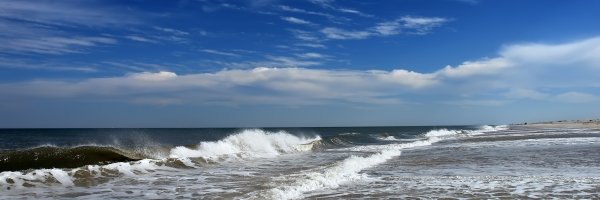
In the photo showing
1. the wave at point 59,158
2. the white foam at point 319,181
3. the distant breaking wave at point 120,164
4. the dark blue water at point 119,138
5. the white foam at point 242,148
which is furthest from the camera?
the dark blue water at point 119,138

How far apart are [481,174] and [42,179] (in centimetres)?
1138

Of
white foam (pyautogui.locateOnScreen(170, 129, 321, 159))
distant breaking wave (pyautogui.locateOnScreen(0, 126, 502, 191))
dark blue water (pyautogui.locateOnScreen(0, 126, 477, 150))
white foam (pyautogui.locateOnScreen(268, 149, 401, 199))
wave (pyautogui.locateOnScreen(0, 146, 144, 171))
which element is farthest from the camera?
dark blue water (pyautogui.locateOnScreen(0, 126, 477, 150))

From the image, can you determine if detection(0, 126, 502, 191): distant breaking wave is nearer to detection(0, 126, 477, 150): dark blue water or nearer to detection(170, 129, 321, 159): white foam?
detection(170, 129, 321, 159): white foam

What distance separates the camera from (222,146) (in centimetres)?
2797

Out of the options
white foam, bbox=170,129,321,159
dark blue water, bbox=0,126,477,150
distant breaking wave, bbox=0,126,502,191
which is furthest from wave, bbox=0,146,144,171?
dark blue water, bbox=0,126,477,150

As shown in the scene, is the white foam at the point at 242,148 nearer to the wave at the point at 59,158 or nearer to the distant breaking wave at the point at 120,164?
the distant breaking wave at the point at 120,164

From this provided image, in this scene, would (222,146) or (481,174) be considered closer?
(481,174)

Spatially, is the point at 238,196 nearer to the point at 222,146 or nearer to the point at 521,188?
the point at 521,188

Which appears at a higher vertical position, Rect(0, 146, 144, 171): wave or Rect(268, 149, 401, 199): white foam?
Rect(0, 146, 144, 171): wave

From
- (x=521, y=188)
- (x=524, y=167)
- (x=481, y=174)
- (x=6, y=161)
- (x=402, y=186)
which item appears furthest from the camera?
(x=6, y=161)

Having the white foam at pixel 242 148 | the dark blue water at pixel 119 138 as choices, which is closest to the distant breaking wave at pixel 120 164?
the white foam at pixel 242 148

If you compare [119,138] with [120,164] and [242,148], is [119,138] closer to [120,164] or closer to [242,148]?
[242,148]

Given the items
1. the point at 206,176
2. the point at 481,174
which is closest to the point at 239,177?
the point at 206,176

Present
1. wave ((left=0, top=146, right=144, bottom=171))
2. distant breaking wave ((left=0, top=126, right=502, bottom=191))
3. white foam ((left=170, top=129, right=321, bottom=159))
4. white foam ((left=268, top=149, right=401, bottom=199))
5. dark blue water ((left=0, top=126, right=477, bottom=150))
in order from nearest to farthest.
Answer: white foam ((left=268, top=149, right=401, bottom=199)) → distant breaking wave ((left=0, top=126, right=502, bottom=191)) → wave ((left=0, top=146, right=144, bottom=171)) → white foam ((left=170, top=129, right=321, bottom=159)) → dark blue water ((left=0, top=126, right=477, bottom=150))
